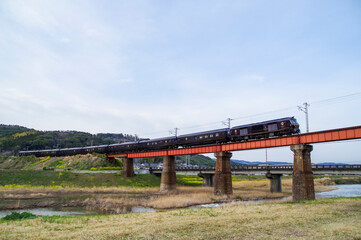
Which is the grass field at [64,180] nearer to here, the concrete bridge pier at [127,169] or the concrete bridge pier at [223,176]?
the concrete bridge pier at [127,169]

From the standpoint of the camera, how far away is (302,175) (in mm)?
31547

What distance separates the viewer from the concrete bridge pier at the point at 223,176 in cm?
4151

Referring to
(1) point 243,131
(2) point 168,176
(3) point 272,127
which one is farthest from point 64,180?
(3) point 272,127

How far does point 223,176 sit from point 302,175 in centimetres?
1368

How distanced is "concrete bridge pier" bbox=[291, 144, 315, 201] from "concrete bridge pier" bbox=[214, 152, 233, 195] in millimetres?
11932

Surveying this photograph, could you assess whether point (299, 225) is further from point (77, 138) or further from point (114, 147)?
point (77, 138)

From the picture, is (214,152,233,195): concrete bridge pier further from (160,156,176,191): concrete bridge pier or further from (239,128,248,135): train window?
(160,156,176,191): concrete bridge pier

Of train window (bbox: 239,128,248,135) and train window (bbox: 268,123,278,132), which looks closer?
train window (bbox: 268,123,278,132)

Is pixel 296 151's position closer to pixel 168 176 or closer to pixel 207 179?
pixel 168 176

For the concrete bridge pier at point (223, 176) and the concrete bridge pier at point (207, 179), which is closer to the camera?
the concrete bridge pier at point (223, 176)

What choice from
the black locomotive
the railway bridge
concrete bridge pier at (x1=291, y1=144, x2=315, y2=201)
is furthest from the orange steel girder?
the black locomotive

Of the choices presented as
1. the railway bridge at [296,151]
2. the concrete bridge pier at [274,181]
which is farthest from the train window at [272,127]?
the concrete bridge pier at [274,181]

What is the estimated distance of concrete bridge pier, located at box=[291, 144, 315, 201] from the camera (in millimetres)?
31047

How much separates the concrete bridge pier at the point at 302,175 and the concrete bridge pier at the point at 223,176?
470 inches
